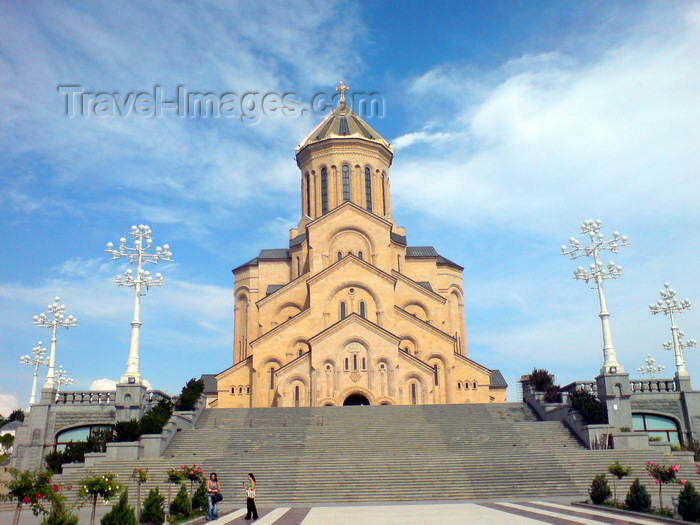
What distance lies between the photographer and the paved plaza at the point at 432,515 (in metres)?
12.1

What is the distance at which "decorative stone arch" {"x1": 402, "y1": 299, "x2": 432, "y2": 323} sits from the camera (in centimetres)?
4034

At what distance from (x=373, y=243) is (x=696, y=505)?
99.6ft

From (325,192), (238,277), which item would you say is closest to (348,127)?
(325,192)

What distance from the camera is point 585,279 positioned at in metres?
26.7

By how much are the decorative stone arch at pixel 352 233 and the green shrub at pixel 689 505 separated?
97.6 feet

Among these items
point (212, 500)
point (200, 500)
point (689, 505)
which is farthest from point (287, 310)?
point (689, 505)

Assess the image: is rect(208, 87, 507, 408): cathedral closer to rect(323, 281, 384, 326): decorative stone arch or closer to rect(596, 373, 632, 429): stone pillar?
rect(323, 281, 384, 326): decorative stone arch

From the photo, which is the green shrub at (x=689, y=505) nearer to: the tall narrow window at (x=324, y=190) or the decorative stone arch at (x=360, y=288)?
the decorative stone arch at (x=360, y=288)

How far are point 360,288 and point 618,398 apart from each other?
16.9m

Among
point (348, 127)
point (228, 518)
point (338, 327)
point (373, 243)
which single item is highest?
point (348, 127)

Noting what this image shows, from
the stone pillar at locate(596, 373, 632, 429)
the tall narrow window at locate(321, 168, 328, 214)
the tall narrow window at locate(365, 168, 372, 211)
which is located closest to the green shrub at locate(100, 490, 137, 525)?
the stone pillar at locate(596, 373, 632, 429)

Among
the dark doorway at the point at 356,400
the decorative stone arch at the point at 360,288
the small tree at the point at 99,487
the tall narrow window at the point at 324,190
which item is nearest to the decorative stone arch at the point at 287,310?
the decorative stone arch at the point at 360,288

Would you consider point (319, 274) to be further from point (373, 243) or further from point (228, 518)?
point (228, 518)

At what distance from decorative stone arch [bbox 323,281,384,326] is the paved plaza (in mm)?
20176
